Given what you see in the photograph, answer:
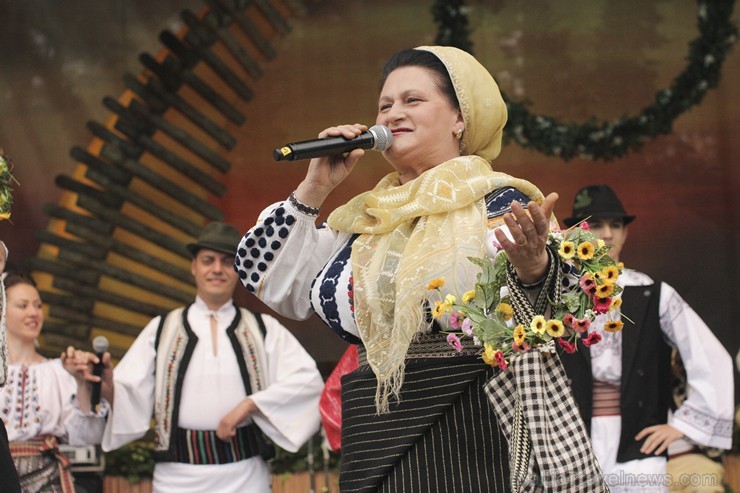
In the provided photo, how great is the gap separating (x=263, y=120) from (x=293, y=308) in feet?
11.9

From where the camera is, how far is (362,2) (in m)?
6.35

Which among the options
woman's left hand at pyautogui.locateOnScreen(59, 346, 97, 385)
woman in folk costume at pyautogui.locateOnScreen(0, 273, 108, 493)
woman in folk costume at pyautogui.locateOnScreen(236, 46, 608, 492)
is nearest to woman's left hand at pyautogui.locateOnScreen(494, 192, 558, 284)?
woman in folk costume at pyautogui.locateOnScreen(236, 46, 608, 492)

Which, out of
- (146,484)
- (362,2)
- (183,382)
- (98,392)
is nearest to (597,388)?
(183,382)

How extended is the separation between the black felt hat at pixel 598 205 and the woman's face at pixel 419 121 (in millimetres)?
2484

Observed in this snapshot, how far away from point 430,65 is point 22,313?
113 inches

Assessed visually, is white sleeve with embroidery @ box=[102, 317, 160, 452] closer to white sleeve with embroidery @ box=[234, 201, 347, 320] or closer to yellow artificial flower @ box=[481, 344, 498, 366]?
white sleeve with embroidery @ box=[234, 201, 347, 320]

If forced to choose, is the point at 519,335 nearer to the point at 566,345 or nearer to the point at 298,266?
the point at 566,345

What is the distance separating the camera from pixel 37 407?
4.77 meters

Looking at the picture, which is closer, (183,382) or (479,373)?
(479,373)

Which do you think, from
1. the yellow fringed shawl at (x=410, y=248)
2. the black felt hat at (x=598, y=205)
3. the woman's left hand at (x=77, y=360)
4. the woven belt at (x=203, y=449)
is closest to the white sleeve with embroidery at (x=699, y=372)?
the black felt hat at (x=598, y=205)

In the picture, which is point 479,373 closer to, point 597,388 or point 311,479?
point 597,388

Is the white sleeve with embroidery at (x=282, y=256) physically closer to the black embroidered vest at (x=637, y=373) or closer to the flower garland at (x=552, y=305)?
the flower garland at (x=552, y=305)

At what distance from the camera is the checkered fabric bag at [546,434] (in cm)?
226

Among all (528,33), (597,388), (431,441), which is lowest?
(431,441)
